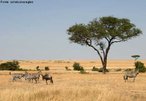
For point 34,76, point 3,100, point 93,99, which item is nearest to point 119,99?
point 93,99

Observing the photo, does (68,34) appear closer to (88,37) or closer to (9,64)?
(88,37)

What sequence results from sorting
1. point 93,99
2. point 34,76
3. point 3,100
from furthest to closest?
point 34,76 → point 93,99 → point 3,100

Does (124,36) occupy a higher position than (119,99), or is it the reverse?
(124,36)

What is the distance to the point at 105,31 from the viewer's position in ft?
250

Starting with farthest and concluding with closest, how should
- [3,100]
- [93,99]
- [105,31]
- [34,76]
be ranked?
[105,31], [34,76], [93,99], [3,100]

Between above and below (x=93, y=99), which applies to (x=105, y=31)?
above

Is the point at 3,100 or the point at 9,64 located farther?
the point at 9,64

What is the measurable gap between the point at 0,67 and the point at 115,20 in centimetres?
2238

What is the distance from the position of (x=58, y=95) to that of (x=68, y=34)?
59.6m

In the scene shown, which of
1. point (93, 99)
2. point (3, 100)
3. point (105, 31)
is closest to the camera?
point (3, 100)

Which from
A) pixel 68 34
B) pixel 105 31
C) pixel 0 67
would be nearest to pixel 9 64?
pixel 0 67

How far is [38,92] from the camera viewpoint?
826 inches

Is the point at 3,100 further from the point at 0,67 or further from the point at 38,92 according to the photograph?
the point at 0,67

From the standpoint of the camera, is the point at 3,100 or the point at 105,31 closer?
the point at 3,100
